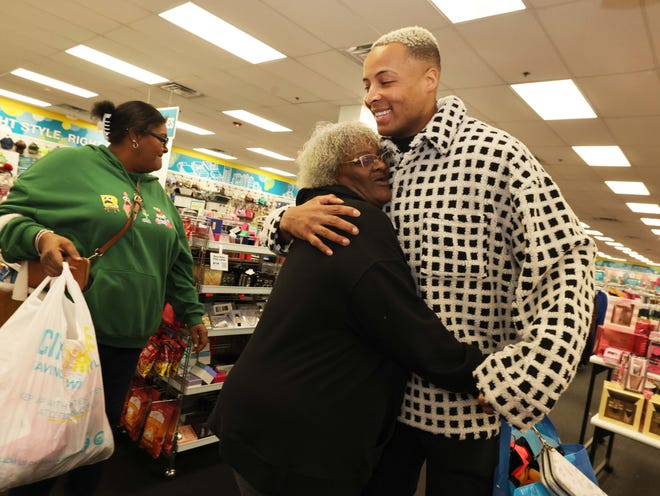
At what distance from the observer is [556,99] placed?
5.40 meters

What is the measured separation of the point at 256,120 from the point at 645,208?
10027 mm

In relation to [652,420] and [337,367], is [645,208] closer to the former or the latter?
[652,420]

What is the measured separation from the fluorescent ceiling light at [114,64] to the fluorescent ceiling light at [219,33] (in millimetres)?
2112

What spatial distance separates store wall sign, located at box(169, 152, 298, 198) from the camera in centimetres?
1381

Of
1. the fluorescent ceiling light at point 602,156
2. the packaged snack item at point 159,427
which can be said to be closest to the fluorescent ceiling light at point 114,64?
the packaged snack item at point 159,427

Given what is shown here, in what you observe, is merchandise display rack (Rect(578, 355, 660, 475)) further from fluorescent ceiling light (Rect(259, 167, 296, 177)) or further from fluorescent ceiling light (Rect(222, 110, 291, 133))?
fluorescent ceiling light (Rect(259, 167, 296, 177))

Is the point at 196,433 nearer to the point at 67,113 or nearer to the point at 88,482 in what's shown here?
the point at 88,482

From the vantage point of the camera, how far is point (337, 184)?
4.01ft

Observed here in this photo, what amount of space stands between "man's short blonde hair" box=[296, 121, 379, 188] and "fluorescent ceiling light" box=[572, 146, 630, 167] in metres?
7.22

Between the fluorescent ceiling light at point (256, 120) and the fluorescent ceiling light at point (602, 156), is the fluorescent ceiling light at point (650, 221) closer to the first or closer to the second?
the fluorescent ceiling light at point (602, 156)

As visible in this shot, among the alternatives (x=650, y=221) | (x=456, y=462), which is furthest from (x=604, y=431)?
(x=650, y=221)

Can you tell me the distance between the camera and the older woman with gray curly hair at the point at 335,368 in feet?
3.04

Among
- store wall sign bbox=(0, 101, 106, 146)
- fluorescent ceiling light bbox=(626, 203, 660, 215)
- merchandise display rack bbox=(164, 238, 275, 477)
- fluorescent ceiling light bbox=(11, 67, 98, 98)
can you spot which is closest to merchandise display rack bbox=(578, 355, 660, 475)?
merchandise display rack bbox=(164, 238, 275, 477)

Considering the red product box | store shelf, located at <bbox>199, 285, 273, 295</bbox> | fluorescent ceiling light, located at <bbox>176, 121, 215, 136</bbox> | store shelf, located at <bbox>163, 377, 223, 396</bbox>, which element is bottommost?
store shelf, located at <bbox>163, 377, 223, 396</bbox>
